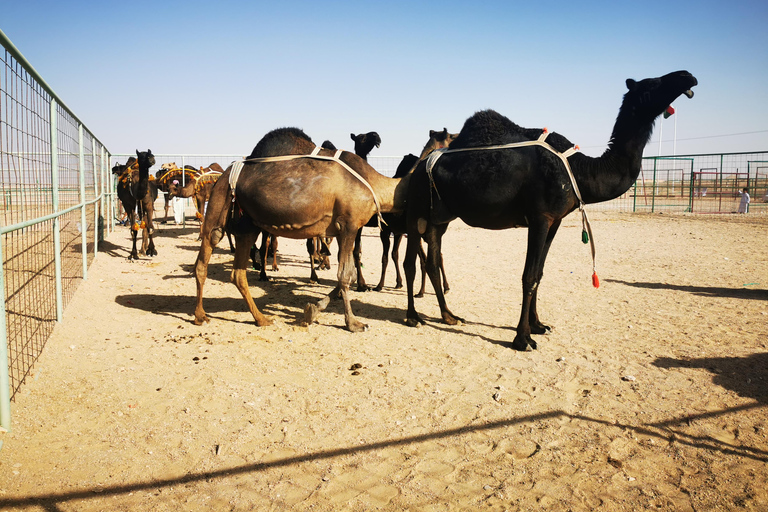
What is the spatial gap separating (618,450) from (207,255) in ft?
15.1

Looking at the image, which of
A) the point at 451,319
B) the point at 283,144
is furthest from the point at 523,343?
the point at 283,144

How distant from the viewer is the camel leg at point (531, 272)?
5.29 m

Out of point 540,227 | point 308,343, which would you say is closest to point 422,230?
point 540,227

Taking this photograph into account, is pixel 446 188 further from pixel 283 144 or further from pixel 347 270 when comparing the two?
pixel 283 144

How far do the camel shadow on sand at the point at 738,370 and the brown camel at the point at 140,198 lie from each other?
10.5 metres

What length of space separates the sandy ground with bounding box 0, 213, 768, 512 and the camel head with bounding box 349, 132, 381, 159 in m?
2.12

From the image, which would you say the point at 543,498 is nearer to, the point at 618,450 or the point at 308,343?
the point at 618,450

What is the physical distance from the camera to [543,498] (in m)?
2.88

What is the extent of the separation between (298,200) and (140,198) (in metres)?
7.86

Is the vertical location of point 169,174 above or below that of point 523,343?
above

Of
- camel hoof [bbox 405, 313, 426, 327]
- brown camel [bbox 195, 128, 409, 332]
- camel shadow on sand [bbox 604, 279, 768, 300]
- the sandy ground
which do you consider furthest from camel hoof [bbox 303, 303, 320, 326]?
camel shadow on sand [bbox 604, 279, 768, 300]

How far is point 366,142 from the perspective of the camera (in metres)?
7.26

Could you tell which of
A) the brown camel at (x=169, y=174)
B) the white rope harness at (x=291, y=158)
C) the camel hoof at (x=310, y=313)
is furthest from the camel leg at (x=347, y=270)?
the brown camel at (x=169, y=174)

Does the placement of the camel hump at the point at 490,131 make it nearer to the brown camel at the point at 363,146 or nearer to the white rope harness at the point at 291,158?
the white rope harness at the point at 291,158
